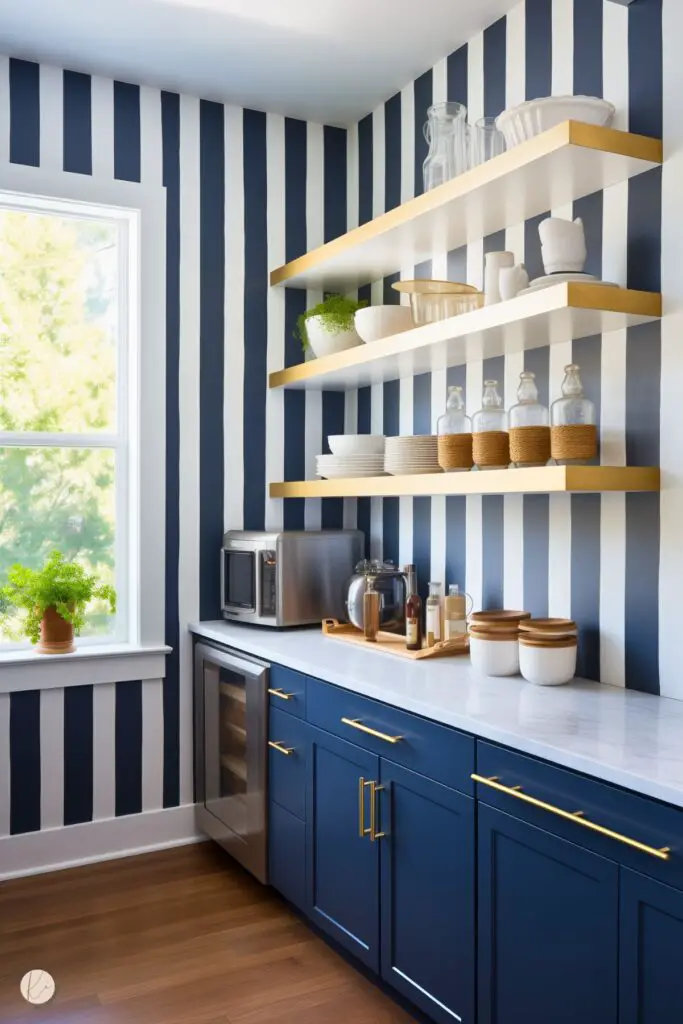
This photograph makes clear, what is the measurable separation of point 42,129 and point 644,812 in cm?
294

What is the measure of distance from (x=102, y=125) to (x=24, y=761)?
7.49 feet

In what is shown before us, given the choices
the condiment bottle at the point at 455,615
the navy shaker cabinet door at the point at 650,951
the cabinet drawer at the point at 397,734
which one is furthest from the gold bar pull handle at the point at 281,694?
the navy shaker cabinet door at the point at 650,951

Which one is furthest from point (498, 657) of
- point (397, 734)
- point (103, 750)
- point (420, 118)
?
point (420, 118)

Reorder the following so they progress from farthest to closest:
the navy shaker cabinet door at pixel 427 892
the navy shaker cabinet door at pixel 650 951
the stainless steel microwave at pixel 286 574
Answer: the stainless steel microwave at pixel 286 574 → the navy shaker cabinet door at pixel 427 892 → the navy shaker cabinet door at pixel 650 951

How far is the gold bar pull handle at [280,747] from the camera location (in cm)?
283

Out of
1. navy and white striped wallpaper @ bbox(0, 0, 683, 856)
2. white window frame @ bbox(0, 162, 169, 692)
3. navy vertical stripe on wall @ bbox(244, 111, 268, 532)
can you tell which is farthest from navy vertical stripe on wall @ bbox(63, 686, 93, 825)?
navy vertical stripe on wall @ bbox(244, 111, 268, 532)

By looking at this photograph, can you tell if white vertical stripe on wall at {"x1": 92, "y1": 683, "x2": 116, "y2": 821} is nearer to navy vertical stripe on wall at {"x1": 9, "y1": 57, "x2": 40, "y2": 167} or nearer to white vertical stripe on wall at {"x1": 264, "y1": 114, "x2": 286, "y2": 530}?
white vertical stripe on wall at {"x1": 264, "y1": 114, "x2": 286, "y2": 530}

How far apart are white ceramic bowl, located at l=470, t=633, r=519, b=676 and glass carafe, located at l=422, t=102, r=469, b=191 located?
137 cm

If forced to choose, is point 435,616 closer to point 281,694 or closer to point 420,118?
point 281,694

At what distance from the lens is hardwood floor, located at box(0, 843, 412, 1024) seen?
2385 mm

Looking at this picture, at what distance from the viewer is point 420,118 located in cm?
334

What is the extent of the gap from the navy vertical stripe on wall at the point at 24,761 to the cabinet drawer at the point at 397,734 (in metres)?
1.13

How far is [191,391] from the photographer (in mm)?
3543

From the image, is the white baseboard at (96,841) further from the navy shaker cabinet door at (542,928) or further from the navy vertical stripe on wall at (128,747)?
the navy shaker cabinet door at (542,928)
